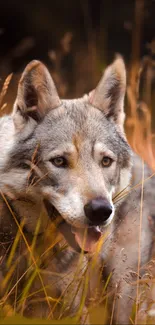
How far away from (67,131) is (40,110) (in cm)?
25

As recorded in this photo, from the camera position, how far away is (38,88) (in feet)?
11.5

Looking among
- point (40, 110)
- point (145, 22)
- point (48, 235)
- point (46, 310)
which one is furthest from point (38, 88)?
point (145, 22)

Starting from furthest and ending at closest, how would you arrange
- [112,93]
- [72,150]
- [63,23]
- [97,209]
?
[63,23], [112,93], [72,150], [97,209]

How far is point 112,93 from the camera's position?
3812 mm

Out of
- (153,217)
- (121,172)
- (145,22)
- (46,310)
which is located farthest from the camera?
(145,22)

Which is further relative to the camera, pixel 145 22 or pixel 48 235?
pixel 145 22

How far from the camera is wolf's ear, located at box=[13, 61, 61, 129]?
11.3 ft

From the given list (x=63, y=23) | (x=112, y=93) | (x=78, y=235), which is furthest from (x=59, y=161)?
(x=63, y=23)

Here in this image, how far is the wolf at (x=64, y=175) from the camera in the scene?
10.4ft

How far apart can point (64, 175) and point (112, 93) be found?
0.75 meters

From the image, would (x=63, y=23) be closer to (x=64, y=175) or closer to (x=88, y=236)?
(x=64, y=175)

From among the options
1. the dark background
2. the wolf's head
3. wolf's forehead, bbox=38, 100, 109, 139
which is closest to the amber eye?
the wolf's head

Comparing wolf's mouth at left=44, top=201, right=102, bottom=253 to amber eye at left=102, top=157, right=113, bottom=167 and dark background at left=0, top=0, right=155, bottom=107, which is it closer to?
amber eye at left=102, top=157, right=113, bottom=167

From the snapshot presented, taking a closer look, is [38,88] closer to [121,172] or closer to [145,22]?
[121,172]
